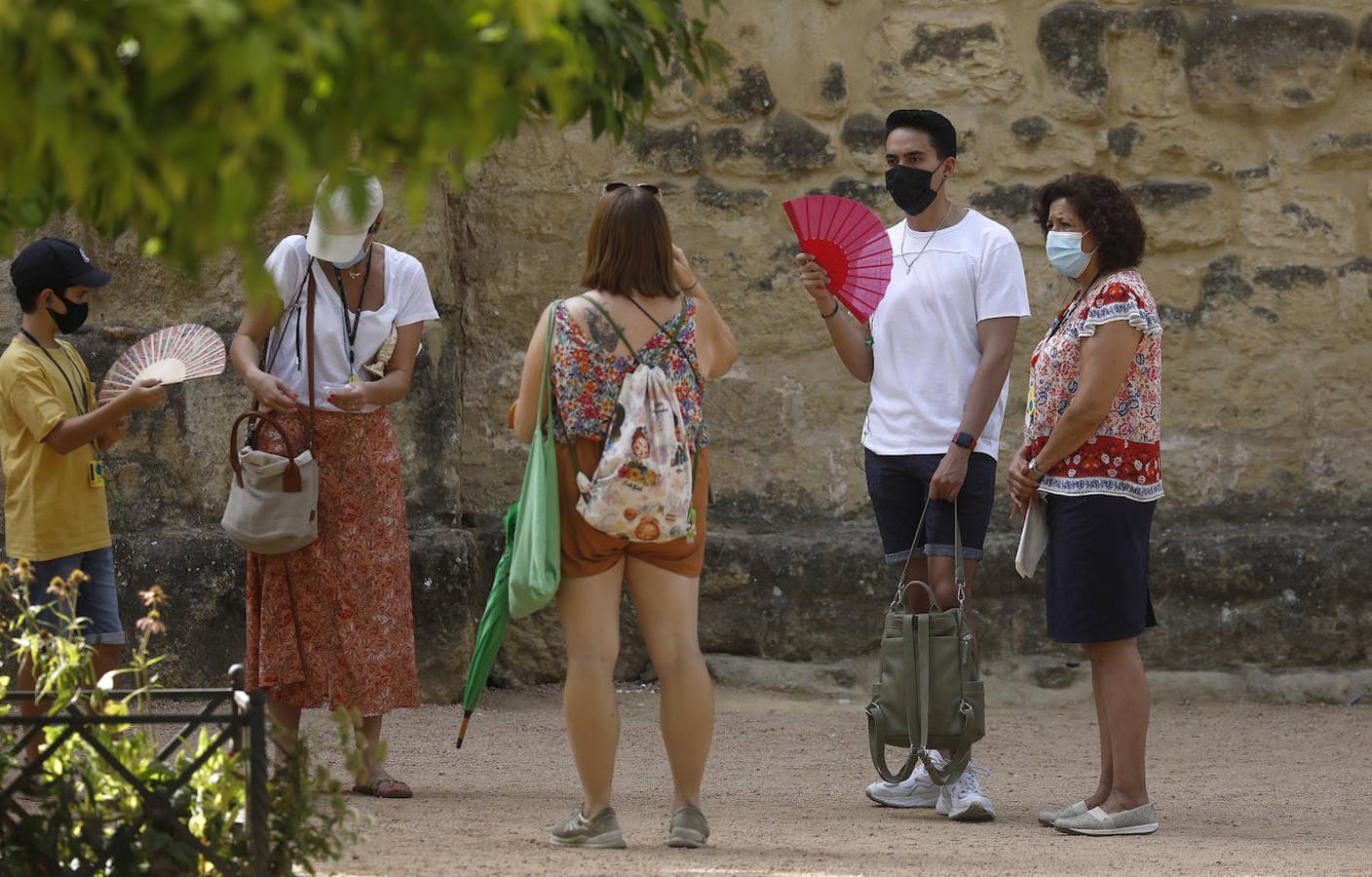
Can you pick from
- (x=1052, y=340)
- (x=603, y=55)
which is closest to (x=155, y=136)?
(x=603, y=55)

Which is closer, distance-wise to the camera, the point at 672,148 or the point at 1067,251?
the point at 1067,251

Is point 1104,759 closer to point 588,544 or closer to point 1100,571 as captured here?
point 1100,571

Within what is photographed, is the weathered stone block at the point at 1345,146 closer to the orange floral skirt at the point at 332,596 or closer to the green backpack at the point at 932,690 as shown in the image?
Result: the green backpack at the point at 932,690

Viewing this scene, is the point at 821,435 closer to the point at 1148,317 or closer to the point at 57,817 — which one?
the point at 1148,317

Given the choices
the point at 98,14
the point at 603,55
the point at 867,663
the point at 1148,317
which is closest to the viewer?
the point at 98,14

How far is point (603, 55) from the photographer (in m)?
2.61

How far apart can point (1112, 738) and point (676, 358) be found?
1522 millimetres

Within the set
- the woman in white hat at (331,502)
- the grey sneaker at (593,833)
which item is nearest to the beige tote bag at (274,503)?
the woman in white hat at (331,502)

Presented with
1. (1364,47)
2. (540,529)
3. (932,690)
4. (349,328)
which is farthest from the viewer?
(1364,47)

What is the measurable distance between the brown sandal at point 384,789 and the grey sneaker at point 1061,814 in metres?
1.74

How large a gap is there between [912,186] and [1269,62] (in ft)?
7.79

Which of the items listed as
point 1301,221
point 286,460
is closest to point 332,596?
point 286,460

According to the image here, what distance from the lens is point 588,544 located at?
3.74 meters

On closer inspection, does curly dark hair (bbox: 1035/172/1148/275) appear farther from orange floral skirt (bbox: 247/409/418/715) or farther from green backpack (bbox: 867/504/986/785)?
orange floral skirt (bbox: 247/409/418/715)
